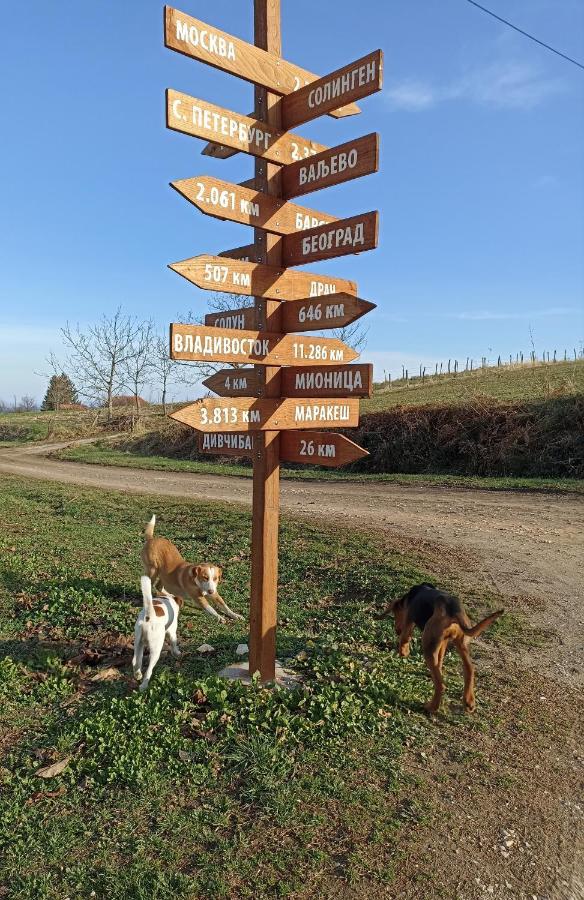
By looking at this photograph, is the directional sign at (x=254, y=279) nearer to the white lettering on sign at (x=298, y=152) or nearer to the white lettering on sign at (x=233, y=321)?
the white lettering on sign at (x=233, y=321)

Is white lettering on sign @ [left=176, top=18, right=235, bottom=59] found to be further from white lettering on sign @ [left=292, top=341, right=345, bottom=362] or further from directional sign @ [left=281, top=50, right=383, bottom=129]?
white lettering on sign @ [left=292, top=341, right=345, bottom=362]

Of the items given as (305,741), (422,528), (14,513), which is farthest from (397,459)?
(305,741)

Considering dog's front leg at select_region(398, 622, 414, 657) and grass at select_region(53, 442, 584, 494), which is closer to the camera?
dog's front leg at select_region(398, 622, 414, 657)

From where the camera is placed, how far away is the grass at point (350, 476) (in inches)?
621

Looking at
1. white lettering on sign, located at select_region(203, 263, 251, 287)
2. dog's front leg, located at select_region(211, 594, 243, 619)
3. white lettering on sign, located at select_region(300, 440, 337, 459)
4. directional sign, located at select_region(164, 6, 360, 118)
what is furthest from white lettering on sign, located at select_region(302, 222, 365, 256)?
dog's front leg, located at select_region(211, 594, 243, 619)

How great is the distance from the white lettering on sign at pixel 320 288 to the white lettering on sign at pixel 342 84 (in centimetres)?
128

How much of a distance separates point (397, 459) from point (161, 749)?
1687 cm

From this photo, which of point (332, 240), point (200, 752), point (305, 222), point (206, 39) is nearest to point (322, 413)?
point (332, 240)

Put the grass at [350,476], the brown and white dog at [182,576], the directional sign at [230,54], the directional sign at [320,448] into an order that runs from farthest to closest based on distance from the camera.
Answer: the grass at [350,476]
the brown and white dog at [182,576]
the directional sign at [320,448]
the directional sign at [230,54]

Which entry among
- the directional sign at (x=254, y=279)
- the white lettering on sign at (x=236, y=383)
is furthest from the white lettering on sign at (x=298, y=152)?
the white lettering on sign at (x=236, y=383)

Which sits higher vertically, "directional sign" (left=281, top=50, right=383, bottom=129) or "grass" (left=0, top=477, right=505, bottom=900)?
"directional sign" (left=281, top=50, right=383, bottom=129)

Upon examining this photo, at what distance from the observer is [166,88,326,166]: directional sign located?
4258mm

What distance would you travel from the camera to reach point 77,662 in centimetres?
564

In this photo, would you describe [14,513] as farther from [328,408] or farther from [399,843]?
[399,843]
